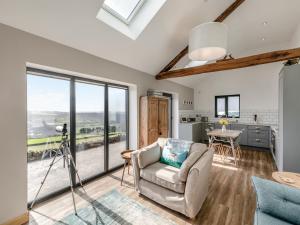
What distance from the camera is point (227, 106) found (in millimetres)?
6332

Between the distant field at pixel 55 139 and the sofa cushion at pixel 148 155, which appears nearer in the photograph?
the distant field at pixel 55 139

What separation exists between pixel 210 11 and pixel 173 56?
1307 mm

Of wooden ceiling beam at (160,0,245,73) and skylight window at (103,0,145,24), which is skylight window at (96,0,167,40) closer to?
skylight window at (103,0,145,24)

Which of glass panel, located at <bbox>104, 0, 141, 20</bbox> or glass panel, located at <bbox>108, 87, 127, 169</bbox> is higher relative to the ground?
glass panel, located at <bbox>104, 0, 141, 20</bbox>

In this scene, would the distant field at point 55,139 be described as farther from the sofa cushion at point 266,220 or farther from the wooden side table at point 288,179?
the wooden side table at point 288,179

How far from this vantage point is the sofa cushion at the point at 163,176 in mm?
2051

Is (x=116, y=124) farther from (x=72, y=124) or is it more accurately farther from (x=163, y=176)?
(x=163, y=176)

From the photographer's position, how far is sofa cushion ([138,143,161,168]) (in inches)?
97.8

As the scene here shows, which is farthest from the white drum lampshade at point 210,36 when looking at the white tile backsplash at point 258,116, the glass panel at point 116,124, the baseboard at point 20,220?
the white tile backsplash at point 258,116

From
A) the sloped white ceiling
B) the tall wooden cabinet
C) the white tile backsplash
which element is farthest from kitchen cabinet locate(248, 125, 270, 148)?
the tall wooden cabinet

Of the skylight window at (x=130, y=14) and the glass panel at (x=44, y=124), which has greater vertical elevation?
the skylight window at (x=130, y=14)

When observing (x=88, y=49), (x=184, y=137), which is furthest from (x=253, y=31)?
(x=88, y=49)

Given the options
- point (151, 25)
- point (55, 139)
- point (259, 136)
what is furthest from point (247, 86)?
point (55, 139)

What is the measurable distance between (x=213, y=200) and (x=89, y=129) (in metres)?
2.63
